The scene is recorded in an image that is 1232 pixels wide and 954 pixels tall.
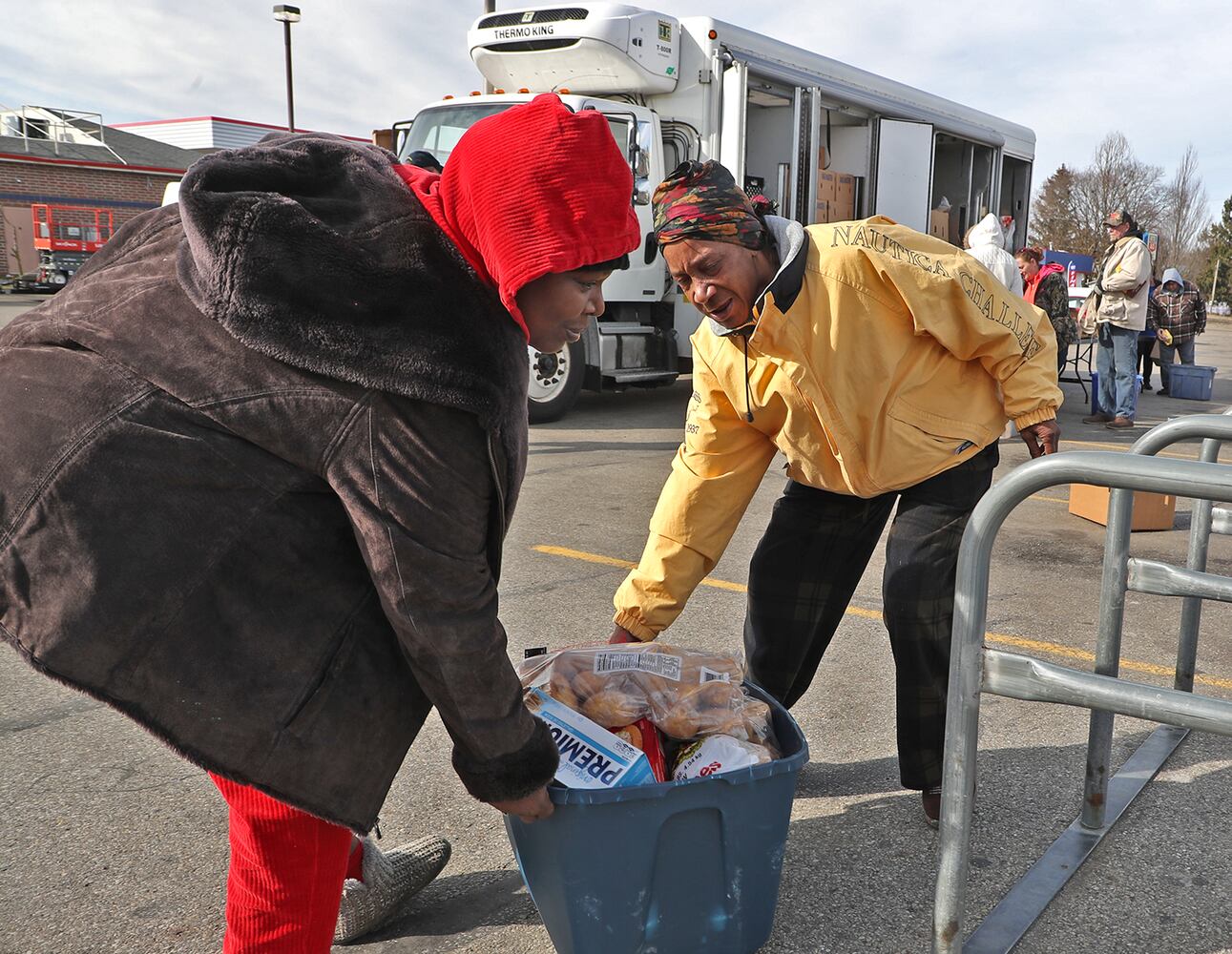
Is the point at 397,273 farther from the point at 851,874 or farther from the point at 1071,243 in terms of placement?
the point at 1071,243

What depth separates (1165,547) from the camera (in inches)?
223

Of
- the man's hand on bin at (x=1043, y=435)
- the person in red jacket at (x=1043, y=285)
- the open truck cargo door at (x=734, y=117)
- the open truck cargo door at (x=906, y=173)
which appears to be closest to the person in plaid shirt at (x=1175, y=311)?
the person in red jacket at (x=1043, y=285)

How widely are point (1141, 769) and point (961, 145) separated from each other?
11.0 metres

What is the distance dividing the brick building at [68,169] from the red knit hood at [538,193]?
3505 cm

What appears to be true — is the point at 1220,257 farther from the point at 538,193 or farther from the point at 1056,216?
the point at 538,193

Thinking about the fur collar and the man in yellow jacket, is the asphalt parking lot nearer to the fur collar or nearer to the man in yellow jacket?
the man in yellow jacket

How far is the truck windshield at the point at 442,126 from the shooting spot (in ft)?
29.2

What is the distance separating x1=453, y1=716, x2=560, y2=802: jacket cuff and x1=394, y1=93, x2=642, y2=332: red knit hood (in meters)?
0.71

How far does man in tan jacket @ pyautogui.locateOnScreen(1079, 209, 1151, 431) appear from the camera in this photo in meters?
9.51

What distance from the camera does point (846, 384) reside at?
8.11 feet

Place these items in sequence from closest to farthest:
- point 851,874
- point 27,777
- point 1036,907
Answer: point 1036,907, point 851,874, point 27,777

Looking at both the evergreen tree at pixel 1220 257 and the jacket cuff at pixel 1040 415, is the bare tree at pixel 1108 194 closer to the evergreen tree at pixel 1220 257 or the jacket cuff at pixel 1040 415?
the evergreen tree at pixel 1220 257

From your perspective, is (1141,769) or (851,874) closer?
(851,874)

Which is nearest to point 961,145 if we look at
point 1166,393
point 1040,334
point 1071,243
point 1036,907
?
point 1166,393
